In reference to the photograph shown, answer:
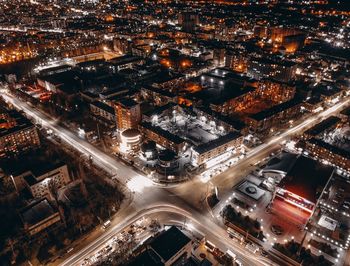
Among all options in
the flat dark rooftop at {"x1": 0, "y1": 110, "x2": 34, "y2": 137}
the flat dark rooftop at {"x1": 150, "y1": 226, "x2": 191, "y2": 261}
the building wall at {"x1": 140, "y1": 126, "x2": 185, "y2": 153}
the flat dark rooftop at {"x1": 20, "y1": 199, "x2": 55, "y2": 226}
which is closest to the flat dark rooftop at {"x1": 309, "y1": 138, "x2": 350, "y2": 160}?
the building wall at {"x1": 140, "y1": 126, "x2": 185, "y2": 153}

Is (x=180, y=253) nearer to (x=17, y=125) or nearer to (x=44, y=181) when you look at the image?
(x=44, y=181)

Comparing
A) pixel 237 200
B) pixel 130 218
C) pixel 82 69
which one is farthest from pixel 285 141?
pixel 82 69

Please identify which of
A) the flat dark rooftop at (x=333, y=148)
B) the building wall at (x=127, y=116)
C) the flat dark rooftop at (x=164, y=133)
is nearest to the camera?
the flat dark rooftop at (x=333, y=148)

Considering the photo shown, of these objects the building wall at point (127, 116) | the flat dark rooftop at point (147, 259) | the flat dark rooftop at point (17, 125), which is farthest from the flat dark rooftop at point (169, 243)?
the flat dark rooftop at point (17, 125)

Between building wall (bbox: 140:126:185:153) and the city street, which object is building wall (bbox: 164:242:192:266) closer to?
the city street

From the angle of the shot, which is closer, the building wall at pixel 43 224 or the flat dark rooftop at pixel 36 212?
the building wall at pixel 43 224

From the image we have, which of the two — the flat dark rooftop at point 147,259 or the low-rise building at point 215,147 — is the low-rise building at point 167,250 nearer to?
the flat dark rooftop at point 147,259

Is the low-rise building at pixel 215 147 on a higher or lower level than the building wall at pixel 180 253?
higher

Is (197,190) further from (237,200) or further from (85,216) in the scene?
(85,216)
